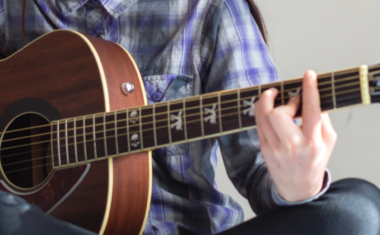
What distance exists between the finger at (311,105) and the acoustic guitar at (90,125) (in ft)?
0.10

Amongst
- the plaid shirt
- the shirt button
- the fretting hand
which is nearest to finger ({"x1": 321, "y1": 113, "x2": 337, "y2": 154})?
the fretting hand

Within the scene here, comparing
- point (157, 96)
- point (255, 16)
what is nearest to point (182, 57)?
point (157, 96)

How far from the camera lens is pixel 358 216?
536mm

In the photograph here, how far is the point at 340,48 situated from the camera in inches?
46.6

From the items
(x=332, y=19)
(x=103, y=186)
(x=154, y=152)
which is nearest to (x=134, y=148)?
(x=103, y=186)

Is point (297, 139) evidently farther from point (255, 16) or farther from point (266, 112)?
point (255, 16)

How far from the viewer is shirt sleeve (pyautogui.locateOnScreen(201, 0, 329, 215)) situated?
0.74 metres

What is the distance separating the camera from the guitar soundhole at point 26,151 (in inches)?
30.6

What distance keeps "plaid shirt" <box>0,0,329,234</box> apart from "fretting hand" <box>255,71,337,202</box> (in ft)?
1.00

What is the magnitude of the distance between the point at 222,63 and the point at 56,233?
1.66ft

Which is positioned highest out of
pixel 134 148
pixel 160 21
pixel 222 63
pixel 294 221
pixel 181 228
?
pixel 160 21

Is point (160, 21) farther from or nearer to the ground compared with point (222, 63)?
farther from the ground

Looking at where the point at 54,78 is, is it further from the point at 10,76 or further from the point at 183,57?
the point at 183,57

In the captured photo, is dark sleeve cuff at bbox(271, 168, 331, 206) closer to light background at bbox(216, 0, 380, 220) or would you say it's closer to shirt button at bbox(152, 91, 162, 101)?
shirt button at bbox(152, 91, 162, 101)
